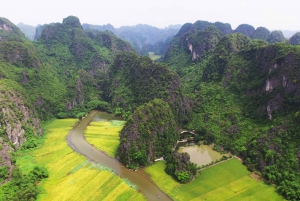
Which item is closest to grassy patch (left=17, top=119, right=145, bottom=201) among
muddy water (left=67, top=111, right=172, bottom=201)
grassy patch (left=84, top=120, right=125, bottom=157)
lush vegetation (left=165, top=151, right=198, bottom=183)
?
muddy water (left=67, top=111, right=172, bottom=201)

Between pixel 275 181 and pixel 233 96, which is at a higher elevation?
pixel 233 96

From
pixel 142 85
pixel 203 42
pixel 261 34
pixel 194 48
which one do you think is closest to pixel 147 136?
pixel 142 85

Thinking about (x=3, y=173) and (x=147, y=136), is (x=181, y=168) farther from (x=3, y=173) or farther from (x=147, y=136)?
(x=3, y=173)

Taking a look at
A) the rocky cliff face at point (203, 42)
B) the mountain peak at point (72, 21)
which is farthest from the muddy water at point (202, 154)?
the mountain peak at point (72, 21)

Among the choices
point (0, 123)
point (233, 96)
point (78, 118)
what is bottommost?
point (78, 118)

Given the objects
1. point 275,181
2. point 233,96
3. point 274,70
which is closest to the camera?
point 275,181

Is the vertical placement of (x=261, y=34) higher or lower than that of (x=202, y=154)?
higher

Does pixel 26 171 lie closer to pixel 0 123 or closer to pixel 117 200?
pixel 0 123

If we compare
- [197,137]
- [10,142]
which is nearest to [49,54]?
[10,142]
